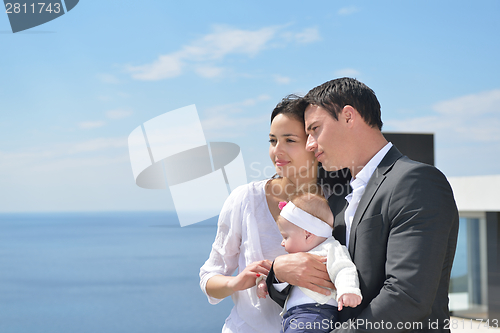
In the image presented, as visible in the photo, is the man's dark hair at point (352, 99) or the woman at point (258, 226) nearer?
the man's dark hair at point (352, 99)

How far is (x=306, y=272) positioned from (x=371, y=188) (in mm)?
521

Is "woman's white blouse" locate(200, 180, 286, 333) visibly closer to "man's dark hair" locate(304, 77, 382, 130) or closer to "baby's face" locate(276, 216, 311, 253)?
"baby's face" locate(276, 216, 311, 253)

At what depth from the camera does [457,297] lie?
10961mm

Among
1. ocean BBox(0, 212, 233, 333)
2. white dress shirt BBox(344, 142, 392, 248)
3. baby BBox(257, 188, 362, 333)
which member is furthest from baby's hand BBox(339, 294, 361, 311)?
ocean BBox(0, 212, 233, 333)

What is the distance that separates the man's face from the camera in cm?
225

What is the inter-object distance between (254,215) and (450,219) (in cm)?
127

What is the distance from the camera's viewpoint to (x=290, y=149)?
9.13 ft

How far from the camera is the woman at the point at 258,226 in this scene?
2682 millimetres

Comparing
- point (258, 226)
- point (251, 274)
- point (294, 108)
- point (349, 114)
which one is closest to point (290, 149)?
point (294, 108)

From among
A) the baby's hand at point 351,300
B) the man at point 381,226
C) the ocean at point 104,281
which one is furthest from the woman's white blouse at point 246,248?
the ocean at point 104,281

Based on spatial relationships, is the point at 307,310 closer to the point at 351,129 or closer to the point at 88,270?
the point at 351,129

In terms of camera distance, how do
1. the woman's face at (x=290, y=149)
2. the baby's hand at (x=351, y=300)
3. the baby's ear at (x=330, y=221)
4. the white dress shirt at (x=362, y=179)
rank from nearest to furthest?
the baby's hand at (x=351, y=300), the white dress shirt at (x=362, y=179), the baby's ear at (x=330, y=221), the woman's face at (x=290, y=149)

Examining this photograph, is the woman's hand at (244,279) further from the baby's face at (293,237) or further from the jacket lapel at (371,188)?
the jacket lapel at (371,188)

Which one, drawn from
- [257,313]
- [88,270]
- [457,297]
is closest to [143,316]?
[88,270]
